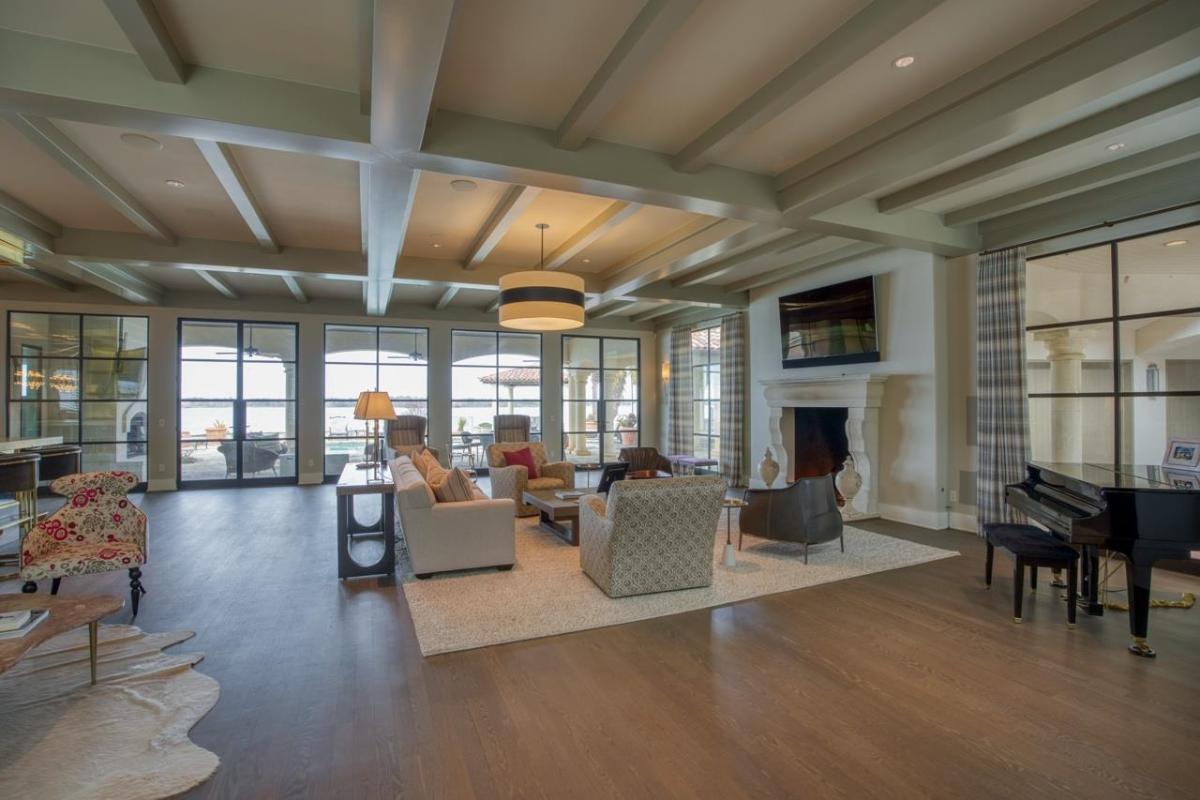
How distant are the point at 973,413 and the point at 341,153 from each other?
6361 millimetres

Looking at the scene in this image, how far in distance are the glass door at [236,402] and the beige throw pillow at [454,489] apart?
6.50 meters

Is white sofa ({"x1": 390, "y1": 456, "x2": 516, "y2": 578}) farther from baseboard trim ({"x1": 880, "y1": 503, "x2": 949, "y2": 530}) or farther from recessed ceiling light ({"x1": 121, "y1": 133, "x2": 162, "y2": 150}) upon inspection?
baseboard trim ({"x1": 880, "y1": 503, "x2": 949, "y2": 530})

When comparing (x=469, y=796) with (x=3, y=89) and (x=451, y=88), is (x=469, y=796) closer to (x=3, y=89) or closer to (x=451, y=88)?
(x=451, y=88)

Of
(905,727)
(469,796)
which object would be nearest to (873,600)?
(905,727)

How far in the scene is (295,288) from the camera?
8320 mm

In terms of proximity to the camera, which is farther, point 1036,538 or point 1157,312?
point 1157,312

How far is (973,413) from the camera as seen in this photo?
5.96 m

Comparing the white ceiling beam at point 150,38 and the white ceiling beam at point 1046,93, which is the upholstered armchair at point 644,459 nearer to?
the white ceiling beam at point 1046,93

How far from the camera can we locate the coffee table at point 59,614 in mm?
2318

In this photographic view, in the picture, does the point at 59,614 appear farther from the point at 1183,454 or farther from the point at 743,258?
the point at 1183,454

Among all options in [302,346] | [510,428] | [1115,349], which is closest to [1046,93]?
[1115,349]

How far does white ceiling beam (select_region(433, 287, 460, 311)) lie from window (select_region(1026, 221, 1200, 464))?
7297 mm

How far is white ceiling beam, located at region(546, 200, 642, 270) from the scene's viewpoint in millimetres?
5148

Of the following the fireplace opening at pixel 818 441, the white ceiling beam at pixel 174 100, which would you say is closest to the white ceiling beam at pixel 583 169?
the white ceiling beam at pixel 174 100
